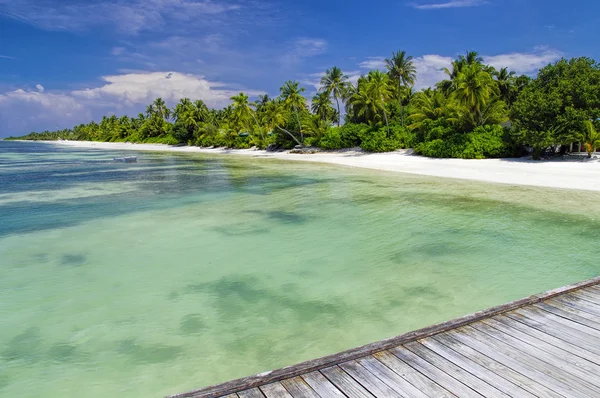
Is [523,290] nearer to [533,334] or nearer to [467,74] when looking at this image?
[533,334]

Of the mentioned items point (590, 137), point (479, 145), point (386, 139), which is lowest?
point (479, 145)

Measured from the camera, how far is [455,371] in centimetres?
399

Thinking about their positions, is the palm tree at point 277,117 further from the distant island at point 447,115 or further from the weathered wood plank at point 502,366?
the weathered wood plank at point 502,366

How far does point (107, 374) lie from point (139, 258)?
561cm

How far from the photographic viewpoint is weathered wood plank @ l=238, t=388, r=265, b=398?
3.69m

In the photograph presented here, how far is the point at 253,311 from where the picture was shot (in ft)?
25.1

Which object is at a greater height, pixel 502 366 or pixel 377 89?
pixel 377 89

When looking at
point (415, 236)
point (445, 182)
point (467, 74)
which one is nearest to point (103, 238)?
point (415, 236)

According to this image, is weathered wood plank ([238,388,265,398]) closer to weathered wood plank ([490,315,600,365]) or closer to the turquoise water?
the turquoise water

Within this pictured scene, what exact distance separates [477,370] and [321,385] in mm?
1626

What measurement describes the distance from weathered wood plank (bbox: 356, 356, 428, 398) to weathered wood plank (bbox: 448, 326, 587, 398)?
1121 mm

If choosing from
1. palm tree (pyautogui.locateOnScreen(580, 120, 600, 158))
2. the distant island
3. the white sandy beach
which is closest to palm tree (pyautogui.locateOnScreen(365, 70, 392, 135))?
the distant island

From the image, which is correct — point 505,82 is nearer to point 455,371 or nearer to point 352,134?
point 352,134

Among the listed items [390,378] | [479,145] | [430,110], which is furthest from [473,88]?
[390,378]
